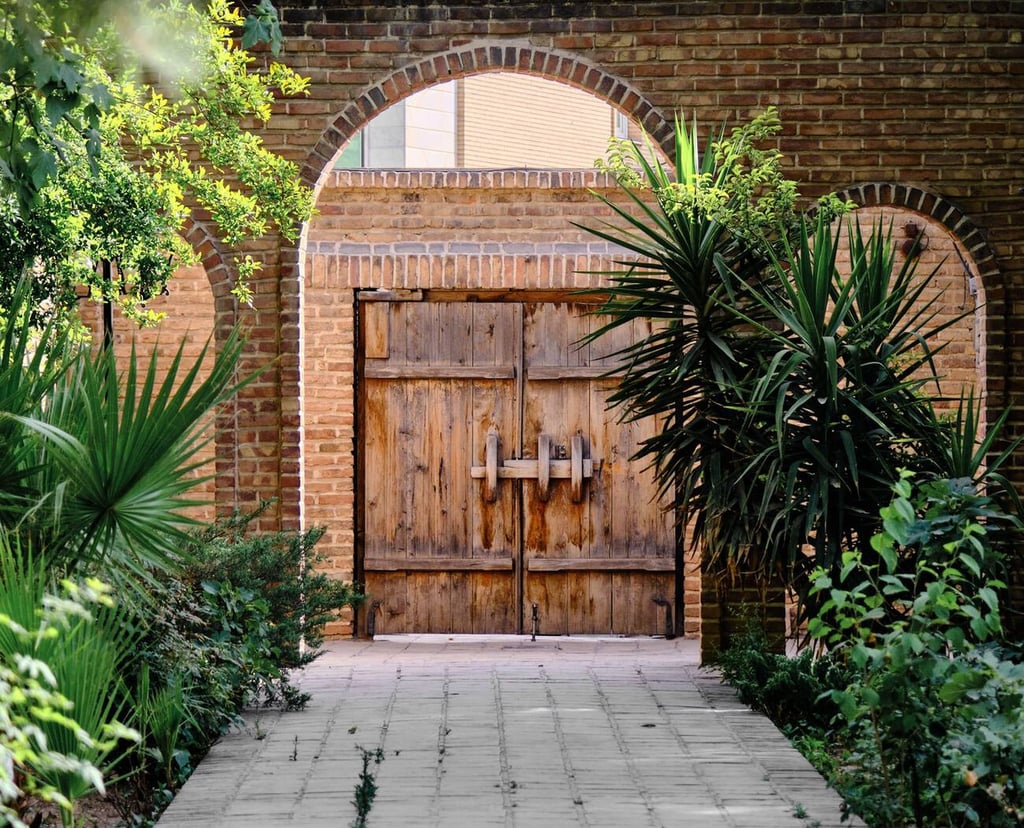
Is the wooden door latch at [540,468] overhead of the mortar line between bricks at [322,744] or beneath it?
overhead

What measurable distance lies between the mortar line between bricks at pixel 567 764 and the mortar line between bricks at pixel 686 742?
1.42 feet

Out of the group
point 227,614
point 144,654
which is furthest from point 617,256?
point 144,654

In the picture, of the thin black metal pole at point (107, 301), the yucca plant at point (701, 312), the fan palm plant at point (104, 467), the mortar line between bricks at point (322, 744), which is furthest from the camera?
the yucca plant at point (701, 312)

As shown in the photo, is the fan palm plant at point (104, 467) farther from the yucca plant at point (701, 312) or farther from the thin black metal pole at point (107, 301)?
the yucca plant at point (701, 312)

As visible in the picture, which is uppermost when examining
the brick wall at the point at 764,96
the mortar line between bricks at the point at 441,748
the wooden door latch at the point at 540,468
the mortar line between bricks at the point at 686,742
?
the brick wall at the point at 764,96

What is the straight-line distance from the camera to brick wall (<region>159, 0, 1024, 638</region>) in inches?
311

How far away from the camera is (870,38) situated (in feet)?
26.0

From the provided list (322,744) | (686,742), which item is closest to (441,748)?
(322,744)

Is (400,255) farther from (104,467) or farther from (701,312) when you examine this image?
(104,467)

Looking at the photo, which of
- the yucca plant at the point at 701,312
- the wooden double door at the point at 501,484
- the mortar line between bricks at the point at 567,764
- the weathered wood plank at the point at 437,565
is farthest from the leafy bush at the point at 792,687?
the weathered wood plank at the point at 437,565

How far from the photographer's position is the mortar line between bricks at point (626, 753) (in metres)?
4.57

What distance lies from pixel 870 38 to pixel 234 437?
13.4ft

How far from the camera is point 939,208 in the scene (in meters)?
7.94

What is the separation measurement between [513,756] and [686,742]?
0.74 metres
